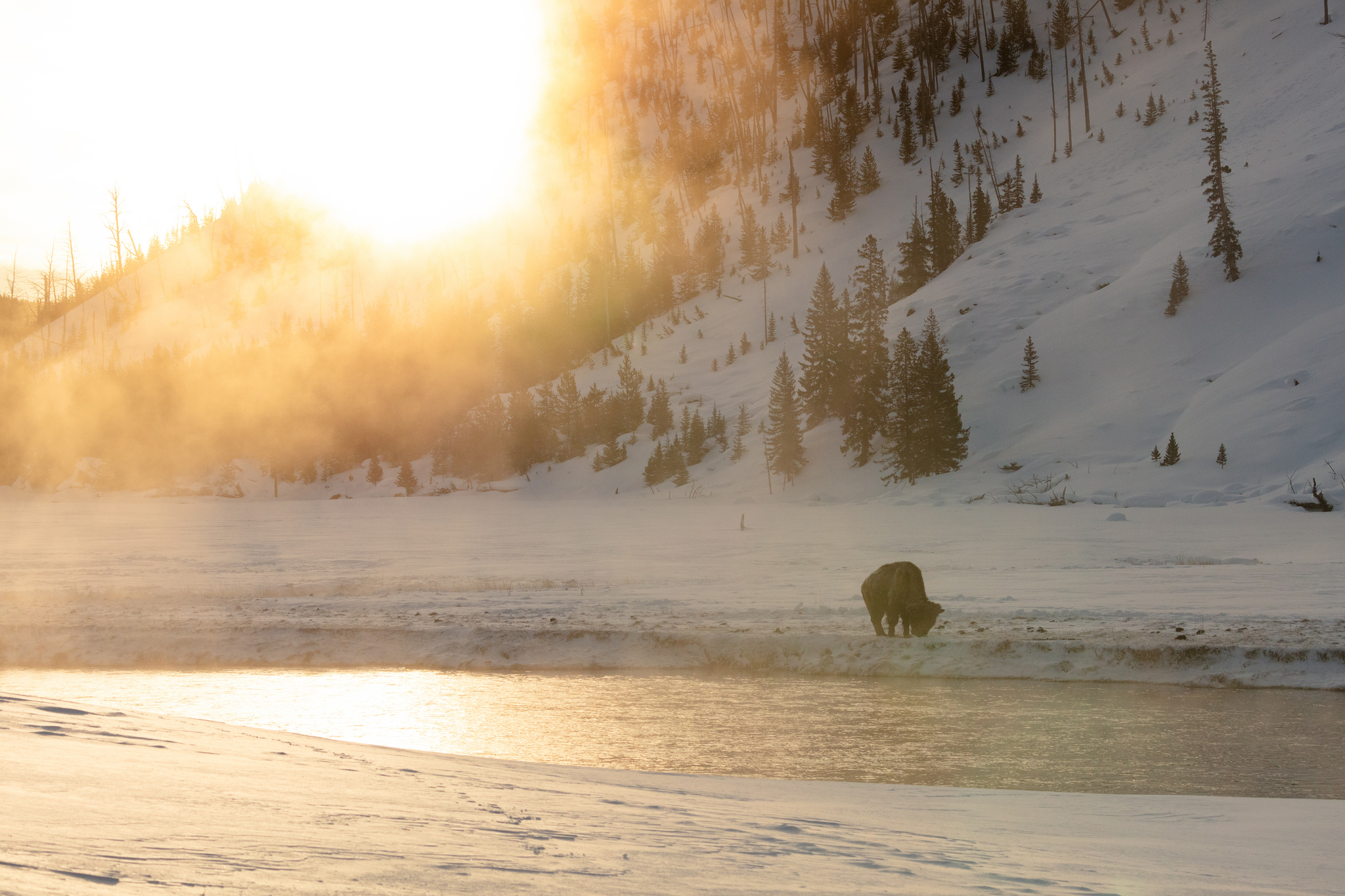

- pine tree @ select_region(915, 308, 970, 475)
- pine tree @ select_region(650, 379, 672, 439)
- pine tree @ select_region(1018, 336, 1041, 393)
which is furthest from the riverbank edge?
pine tree @ select_region(650, 379, 672, 439)

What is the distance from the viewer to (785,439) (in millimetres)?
58156

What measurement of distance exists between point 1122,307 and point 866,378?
1799cm

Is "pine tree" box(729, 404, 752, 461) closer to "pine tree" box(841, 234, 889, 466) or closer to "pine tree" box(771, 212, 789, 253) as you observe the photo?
"pine tree" box(841, 234, 889, 466)

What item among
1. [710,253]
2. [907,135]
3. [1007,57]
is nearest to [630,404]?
[710,253]

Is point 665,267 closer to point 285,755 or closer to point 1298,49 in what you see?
point 1298,49

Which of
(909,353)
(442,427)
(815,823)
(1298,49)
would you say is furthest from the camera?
(442,427)

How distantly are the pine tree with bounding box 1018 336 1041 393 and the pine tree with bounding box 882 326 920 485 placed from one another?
714 centimetres

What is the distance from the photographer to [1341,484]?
109 feet

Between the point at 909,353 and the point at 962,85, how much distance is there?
84.8 m

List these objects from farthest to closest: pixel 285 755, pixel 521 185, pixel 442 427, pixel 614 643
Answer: pixel 521 185 < pixel 442 427 < pixel 614 643 < pixel 285 755

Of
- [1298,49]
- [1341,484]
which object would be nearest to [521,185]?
[1298,49]

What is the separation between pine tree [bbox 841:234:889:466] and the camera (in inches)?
2287

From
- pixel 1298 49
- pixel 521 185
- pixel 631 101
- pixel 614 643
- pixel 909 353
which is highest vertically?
pixel 631 101

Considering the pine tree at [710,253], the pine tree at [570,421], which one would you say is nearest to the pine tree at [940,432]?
the pine tree at [570,421]
